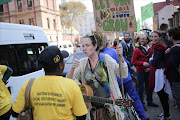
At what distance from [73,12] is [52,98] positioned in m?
43.8

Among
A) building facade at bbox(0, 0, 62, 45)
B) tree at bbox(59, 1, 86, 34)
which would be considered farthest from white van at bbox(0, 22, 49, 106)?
tree at bbox(59, 1, 86, 34)

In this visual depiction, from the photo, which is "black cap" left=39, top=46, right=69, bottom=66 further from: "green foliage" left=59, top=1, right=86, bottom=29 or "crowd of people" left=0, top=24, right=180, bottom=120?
"green foliage" left=59, top=1, right=86, bottom=29

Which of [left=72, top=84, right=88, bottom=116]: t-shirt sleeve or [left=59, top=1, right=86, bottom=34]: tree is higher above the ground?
[left=59, top=1, right=86, bottom=34]: tree

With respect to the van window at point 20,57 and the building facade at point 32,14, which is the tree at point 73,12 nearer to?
the building facade at point 32,14

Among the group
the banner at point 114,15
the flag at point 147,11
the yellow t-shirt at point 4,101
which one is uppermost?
the flag at point 147,11

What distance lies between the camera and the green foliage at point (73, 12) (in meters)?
43.4

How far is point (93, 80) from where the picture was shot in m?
2.46

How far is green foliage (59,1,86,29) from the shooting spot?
43.4 meters

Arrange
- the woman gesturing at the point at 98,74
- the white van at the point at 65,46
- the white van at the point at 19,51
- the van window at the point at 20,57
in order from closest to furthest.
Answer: the woman gesturing at the point at 98,74 → the white van at the point at 19,51 → the van window at the point at 20,57 → the white van at the point at 65,46

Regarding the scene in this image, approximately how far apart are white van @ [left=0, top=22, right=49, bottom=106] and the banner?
8.61ft

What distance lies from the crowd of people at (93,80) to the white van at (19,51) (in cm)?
140

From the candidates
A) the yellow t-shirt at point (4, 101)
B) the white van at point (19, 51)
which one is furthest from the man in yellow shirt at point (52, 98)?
the white van at point (19, 51)

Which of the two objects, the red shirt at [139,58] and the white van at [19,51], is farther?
the red shirt at [139,58]

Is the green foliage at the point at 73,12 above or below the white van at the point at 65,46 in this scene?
above
